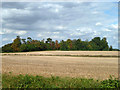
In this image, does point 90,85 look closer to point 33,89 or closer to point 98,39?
point 33,89

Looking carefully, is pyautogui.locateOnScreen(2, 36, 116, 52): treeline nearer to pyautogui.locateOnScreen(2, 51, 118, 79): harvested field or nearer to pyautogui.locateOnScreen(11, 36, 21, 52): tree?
pyautogui.locateOnScreen(11, 36, 21, 52): tree

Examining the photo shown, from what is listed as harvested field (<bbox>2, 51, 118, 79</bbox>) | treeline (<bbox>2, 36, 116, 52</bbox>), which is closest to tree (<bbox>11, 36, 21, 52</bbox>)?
treeline (<bbox>2, 36, 116, 52</bbox>)

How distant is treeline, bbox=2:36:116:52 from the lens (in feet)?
215

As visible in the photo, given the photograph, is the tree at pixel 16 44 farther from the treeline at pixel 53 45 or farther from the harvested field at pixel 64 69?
the harvested field at pixel 64 69

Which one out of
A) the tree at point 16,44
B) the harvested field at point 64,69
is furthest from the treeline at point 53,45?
the harvested field at point 64,69

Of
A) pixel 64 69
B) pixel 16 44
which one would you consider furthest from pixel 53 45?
pixel 64 69

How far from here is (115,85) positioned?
8781 mm

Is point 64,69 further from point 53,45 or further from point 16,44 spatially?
point 53,45

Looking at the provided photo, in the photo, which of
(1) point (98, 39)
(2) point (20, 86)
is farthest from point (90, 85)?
(1) point (98, 39)

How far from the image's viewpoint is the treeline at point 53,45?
215 feet

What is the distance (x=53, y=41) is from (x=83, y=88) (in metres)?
67.3

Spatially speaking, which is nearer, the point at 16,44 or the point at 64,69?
the point at 64,69

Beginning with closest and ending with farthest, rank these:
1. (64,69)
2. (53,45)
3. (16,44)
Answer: (64,69), (16,44), (53,45)

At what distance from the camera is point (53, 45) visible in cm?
7550
